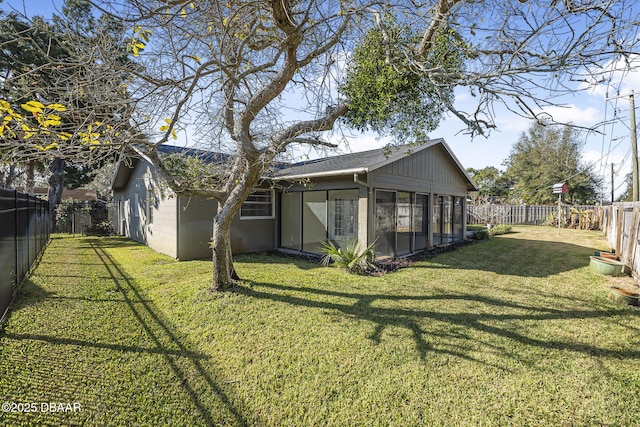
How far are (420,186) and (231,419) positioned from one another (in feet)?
30.2

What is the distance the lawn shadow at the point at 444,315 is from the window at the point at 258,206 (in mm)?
4630

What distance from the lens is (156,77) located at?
14.6 feet

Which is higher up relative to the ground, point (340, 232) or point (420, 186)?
point (420, 186)

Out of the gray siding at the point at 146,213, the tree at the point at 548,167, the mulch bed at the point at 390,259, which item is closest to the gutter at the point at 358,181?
the mulch bed at the point at 390,259

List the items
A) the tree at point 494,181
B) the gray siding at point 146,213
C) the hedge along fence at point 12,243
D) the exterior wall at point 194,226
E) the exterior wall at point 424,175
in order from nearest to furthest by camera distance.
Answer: the hedge along fence at point 12,243, the exterior wall at point 424,175, the exterior wall at point 194,226, the gray siding at point 146,213, the tree at point 494,181

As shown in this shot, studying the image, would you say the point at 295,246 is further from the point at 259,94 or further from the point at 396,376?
the point at 396,376

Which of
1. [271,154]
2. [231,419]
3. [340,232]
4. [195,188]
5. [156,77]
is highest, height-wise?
[156,77]

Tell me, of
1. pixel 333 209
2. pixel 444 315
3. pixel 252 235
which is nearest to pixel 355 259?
pixel 333 209

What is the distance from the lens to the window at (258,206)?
1027 centimetres

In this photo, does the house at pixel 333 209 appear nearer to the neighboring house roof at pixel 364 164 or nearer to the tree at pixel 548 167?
the neighboring house roof at pixel 364 164

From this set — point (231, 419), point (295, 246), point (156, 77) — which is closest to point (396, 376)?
point (231, 419)

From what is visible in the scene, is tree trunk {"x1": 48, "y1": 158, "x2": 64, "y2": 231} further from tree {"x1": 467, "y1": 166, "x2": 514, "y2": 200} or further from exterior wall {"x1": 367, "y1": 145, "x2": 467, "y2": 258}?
tree {"x1": 467, "y1": 166, "x2": 514, "y2": 200}

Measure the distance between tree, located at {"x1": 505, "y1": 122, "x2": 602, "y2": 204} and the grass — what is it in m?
25.0

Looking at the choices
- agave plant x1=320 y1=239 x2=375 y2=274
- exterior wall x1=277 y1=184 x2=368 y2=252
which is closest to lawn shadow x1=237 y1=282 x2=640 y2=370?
agave plant x1=320 y1=239 x2=375 y2=274
